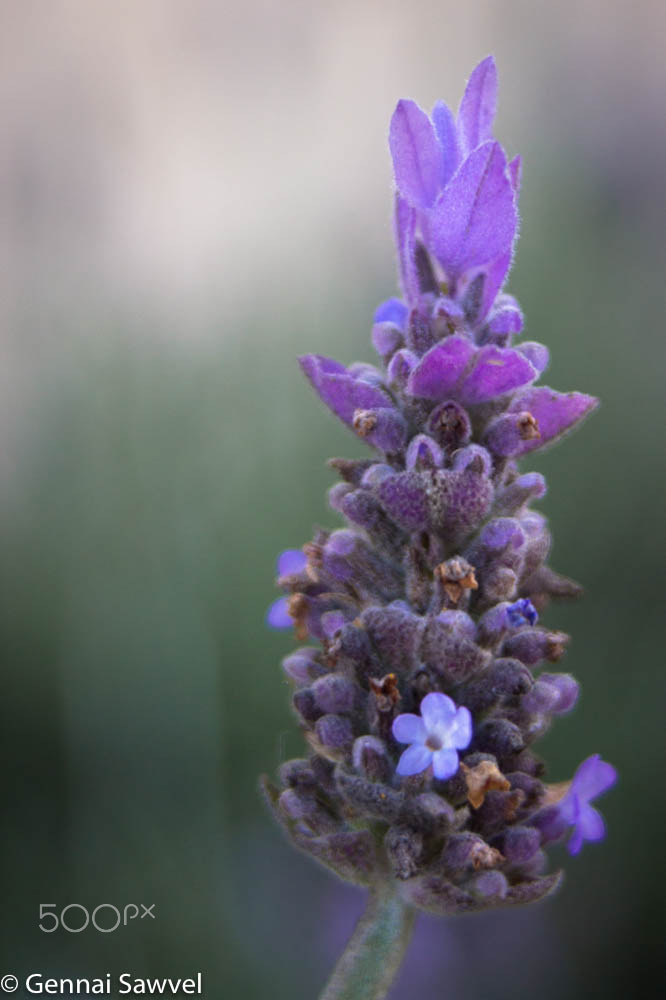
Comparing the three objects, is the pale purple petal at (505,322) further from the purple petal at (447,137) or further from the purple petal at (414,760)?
the purple petal at (414,760)

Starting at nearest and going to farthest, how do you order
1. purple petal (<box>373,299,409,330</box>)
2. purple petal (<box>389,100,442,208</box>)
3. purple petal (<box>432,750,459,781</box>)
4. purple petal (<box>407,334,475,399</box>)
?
purple petal (<box>432,750,459,781</box>) < purple petal (<box>407,334,475,399</box>) < purple petal (<box>389,100,442,208</box>) < purple petal (<box>373,299,409,330</box>)

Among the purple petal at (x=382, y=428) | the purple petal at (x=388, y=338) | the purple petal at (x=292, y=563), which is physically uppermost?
the purple petal at (x=388, y=338)

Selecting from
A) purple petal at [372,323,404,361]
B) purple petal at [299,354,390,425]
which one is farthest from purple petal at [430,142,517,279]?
purple petal at [299,354,390,425]

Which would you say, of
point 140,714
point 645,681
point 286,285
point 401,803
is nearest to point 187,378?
point 286,285

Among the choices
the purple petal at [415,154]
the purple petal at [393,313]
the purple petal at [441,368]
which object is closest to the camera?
the purple petal at [441,368]

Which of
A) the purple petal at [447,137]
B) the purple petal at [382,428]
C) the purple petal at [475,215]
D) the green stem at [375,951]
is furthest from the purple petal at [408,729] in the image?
the purple petal at [447,137]

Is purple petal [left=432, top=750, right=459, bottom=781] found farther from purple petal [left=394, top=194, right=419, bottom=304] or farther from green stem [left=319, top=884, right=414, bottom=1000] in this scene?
purple petal [left=394, top=194, right=419, bottom=304]

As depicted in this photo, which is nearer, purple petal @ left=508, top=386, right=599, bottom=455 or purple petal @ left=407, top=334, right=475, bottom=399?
purple petal @ left=407, top=334, right=475, bottom=399
